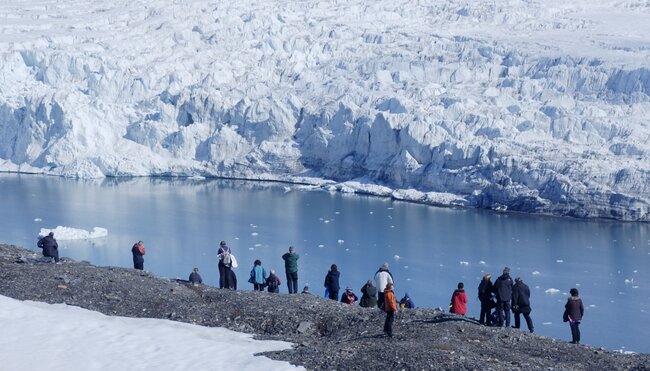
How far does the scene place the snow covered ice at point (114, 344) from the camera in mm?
7824

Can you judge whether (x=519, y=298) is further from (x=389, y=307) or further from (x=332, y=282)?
(x=332, y=282)

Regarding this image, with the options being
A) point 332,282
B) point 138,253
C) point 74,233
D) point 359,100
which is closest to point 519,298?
point 332,282

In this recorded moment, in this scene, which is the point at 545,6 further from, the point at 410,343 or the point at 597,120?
the point at 410,343

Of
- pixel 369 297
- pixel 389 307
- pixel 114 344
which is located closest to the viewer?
pixel 114 344

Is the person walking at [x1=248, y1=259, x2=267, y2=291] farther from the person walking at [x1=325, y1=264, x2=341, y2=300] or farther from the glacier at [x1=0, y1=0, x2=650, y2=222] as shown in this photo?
the glacier at [x1=0, y1=0, x2=650, y2=222]

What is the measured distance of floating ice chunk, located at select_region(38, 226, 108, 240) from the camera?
91.0 ft

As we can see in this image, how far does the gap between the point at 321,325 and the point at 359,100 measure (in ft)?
122

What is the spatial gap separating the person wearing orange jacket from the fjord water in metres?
10.5

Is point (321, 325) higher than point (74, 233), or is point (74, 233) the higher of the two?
point (321, 325)

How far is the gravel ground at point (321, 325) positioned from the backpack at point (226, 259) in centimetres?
69

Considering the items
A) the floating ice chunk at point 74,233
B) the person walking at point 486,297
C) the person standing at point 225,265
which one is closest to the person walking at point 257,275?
the person standing at point 225,265

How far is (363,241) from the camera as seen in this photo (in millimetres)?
29641

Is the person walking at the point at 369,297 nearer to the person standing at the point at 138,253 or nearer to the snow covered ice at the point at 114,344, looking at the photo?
the snow covered ice at the point at 114,344

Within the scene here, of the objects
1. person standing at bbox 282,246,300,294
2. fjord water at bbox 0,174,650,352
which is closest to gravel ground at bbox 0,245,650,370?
person standing at bbox 282,246,300,294
